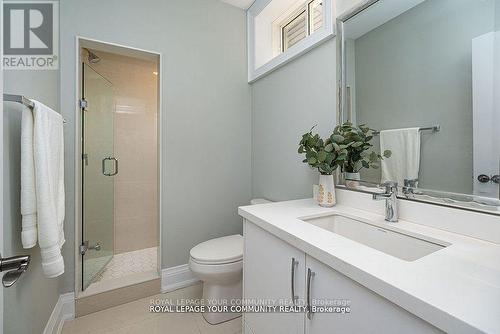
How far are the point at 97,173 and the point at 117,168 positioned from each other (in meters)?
0.35

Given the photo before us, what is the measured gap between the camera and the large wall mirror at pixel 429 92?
32.4 inches

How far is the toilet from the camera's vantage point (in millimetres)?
1441

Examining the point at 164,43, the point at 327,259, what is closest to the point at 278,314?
the point at 327,259

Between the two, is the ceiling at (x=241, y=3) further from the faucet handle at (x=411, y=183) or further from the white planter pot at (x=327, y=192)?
the faucet handle at (x=411, y=183)

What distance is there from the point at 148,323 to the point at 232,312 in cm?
58

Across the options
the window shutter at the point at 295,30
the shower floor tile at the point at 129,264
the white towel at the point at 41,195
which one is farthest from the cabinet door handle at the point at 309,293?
the window shutter at the point at 295,30

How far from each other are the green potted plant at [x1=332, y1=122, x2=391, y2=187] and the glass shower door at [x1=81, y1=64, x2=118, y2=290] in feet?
6.07

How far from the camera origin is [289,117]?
5.70 ft

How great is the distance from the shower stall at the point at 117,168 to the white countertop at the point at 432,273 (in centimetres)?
159

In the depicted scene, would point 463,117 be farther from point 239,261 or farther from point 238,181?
point 238,181

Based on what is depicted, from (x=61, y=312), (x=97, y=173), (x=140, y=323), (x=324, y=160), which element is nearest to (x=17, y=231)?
(x=61, y=312)

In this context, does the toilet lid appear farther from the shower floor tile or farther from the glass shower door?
the glass shower door

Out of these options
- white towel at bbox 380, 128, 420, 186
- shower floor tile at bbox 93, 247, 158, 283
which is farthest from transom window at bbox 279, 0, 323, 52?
shower floor tile at bbox 93, 247, 158, 283

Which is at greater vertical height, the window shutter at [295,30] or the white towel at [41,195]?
the window shutter at [295,30]
